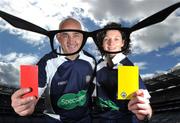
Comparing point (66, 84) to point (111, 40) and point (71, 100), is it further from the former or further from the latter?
point (111, 40)

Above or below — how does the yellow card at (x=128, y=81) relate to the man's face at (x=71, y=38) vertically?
below

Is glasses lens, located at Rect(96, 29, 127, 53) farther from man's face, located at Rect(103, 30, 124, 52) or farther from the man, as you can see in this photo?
the man

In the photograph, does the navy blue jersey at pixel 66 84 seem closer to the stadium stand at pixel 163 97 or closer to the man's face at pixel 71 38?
the man's face at pixel 71 38

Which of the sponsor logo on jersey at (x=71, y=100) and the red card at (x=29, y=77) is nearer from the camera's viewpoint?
the red card at (x=29, y=77)

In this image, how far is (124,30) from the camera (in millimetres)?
2016

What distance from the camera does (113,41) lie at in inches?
84.6

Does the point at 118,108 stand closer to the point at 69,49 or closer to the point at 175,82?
the point at 69,49

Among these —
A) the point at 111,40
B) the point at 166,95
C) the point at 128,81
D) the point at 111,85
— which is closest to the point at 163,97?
the point at 166,95

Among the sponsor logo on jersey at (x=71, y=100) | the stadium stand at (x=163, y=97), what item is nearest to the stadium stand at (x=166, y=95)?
the stadium stand at (x=163, y=97)

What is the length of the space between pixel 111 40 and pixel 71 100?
380mm

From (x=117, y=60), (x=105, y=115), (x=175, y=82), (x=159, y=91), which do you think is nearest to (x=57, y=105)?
(x=105, y=115)

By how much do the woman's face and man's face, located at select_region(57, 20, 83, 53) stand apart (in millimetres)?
145

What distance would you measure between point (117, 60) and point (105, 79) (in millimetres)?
127

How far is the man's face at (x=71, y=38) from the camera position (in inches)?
82.5
